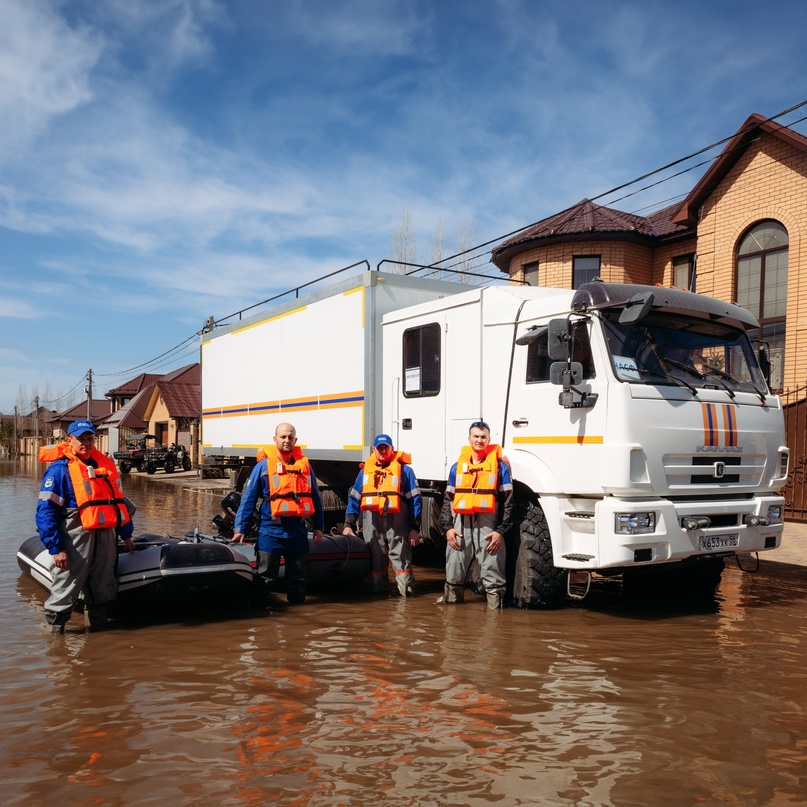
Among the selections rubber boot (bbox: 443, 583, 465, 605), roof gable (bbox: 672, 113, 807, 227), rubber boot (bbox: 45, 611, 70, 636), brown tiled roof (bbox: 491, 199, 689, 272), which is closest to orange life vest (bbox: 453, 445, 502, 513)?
rubber boot (bbox: 443, 583, 465, 605)

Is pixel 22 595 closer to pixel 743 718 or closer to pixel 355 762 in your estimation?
pixel 355 762

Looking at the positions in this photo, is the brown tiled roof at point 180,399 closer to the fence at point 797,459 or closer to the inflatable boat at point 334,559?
the fence at point 797,459

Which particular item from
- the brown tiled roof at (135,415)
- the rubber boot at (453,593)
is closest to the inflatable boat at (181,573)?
the rubber boot at (453,593)

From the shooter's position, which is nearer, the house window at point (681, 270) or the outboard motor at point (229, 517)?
the outboard motor at point (229, 517)

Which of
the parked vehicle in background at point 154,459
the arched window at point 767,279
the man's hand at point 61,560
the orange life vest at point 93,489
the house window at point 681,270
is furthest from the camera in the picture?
the parked vehicle in background at point 154,459

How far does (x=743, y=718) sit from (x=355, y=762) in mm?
2230

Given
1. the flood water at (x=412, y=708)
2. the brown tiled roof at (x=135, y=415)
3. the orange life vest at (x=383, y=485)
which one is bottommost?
the flood water at (x=412, y=708)

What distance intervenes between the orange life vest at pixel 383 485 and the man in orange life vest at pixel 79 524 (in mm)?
2270

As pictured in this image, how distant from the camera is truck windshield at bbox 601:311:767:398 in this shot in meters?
6.41

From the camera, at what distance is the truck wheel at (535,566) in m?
6.81

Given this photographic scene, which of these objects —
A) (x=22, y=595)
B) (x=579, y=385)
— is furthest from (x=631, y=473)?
(x=22, y=595)

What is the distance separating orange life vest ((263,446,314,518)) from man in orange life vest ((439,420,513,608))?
1285 mm

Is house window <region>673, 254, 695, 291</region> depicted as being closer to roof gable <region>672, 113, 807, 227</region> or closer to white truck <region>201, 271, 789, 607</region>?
roof gable <region>672, 113, 807, 227</region>

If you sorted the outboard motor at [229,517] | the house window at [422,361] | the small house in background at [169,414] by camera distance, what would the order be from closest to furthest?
the house window at [422,361] → the outboard motor at [229,517] → the small house in background at [169,414]
